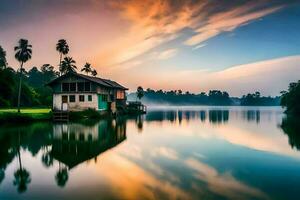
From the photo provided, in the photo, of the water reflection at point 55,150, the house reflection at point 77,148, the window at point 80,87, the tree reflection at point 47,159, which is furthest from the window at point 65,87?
the tree reflection at point 47,159

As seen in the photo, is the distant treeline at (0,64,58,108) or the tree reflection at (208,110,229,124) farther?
the distant treeline at (0,64,58,108)

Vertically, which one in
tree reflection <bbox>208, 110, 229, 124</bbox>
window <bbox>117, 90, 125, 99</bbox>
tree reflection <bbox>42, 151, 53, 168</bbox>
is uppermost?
window <bbox>117, 90, 125, 99</bbox>

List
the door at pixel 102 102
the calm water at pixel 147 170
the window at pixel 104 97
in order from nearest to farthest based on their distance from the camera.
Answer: the calm water at pixel 147 170 → the door at pixel 102 102 → the window at pixel 104 97

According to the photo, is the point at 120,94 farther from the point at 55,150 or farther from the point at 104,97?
the point at 55,150

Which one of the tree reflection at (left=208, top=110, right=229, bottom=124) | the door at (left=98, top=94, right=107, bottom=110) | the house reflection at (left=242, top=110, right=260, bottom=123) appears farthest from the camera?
the house reflection at (left=242, top=110, right=260, bottom=123)

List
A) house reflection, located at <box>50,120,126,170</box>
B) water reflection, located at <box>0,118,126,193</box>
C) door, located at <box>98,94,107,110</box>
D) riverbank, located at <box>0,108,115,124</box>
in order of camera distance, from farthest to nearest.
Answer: door, located at <box>98,94,107,110</box>
riverbank, located at <box>0,108,115,124</box>
house reflection, located at <box>50,120,126,170</box>
water reflection, located at <box>0,118,126,193</box>

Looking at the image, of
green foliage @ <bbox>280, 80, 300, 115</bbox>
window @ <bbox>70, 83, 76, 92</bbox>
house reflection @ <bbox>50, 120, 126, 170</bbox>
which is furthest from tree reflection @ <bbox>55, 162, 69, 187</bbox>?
green foliage @ <bbox>280, 80, 300, 115</bbox>

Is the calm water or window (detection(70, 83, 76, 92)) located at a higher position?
window (detection(70, 83, 76, 92))

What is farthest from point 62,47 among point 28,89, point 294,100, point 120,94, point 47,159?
point 47,159

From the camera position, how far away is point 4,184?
1241cm

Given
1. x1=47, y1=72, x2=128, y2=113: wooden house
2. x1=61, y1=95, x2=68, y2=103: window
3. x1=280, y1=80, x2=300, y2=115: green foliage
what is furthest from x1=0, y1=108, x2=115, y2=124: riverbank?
x1=280, y1=80, x2=300, y2=115: green foliage

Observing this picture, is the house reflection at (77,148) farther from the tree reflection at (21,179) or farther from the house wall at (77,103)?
the house wall at (77,103)

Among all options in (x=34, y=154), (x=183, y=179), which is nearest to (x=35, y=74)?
(x=34, y=154)

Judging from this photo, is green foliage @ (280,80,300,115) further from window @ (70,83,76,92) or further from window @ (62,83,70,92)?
window @ (62,83,70,92)
